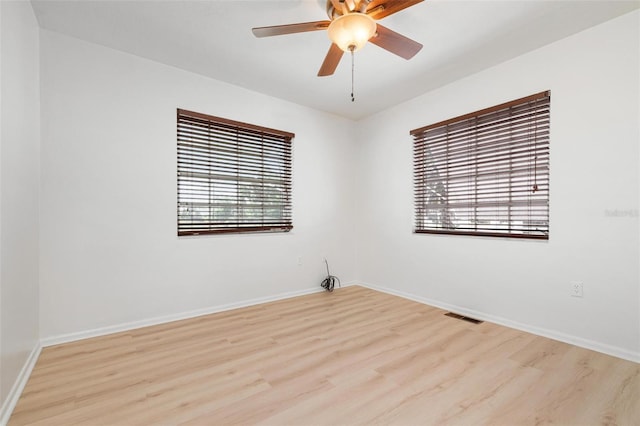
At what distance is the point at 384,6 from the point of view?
182 cm

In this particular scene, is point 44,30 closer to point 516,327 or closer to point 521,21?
point 521,21

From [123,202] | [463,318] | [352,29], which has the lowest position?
[463,318]

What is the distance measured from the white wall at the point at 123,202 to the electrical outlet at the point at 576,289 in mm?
2915

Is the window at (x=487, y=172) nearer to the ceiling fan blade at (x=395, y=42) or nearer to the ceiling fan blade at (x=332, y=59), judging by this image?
the ceiling fan blade at (x=395, y=42)

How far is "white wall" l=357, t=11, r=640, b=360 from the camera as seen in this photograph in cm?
223

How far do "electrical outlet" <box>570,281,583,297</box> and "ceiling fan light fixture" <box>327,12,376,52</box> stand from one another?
2521 millimetres

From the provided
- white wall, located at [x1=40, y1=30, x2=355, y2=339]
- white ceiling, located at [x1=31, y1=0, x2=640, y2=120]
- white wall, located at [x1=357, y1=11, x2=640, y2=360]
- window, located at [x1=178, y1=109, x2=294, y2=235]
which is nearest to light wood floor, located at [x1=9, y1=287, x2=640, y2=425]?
white wall, located at [x1=357, y1=11, x2=640, y2=360]

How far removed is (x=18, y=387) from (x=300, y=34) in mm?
3063

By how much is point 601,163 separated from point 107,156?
13.5ft

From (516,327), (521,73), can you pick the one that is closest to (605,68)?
(521,73)

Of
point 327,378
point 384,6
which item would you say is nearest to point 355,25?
point 384,6

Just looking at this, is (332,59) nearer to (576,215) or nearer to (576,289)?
(576,215)

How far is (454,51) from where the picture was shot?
8.91 feet

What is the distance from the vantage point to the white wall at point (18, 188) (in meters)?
1.60
